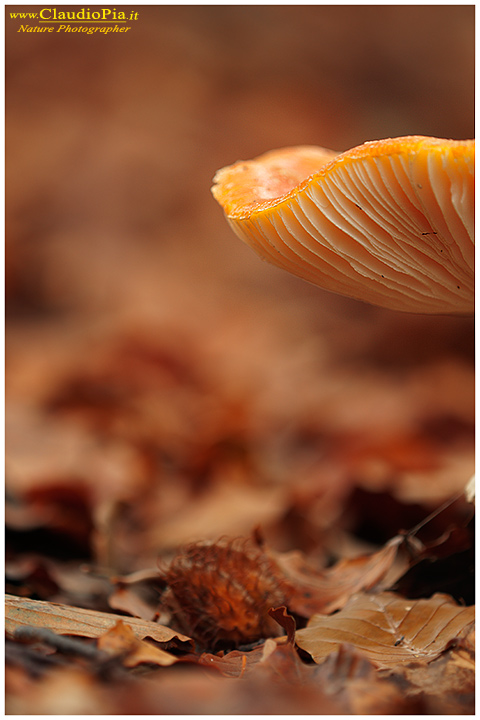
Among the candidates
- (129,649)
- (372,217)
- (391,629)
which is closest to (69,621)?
(129,649)

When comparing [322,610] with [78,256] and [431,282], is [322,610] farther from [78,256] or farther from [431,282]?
[78,256]

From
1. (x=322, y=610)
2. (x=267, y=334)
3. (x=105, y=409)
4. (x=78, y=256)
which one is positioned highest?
(x=78, y=256)

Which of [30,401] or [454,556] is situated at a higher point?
[30,401]

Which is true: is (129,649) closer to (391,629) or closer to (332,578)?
(391,629)

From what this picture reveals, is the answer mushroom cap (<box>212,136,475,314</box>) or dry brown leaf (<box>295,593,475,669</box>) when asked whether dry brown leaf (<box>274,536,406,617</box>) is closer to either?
dry brown leaf (<box>295,593,475,669</box>)

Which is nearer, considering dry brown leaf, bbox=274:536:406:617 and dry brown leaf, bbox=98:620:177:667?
dry brown leaf, bbox=98:620:177:667

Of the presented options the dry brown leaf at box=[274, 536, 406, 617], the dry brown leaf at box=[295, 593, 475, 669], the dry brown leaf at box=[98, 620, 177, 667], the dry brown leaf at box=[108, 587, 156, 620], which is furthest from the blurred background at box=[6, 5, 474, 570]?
the dry brown leaf at box=[98, 620, 177, 667]

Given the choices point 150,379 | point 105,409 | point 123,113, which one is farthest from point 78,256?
point 105,409

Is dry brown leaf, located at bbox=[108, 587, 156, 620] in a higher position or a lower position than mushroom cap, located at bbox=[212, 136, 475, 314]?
lower
